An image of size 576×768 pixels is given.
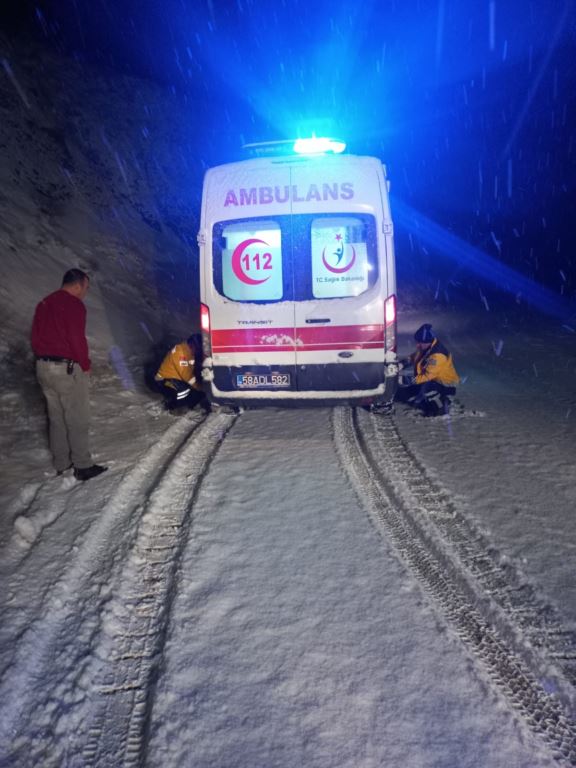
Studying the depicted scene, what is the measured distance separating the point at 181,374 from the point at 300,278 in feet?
7.73

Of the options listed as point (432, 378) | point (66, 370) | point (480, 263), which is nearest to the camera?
point (66, 370)

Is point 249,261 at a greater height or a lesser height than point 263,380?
greater

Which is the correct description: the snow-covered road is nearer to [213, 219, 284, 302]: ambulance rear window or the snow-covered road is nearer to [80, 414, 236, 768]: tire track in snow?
[80, 414, 236, 768]: tire track in snow

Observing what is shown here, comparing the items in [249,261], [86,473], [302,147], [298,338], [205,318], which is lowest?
[86,473]

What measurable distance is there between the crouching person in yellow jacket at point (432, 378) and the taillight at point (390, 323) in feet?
3.78

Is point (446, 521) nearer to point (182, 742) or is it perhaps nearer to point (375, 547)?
point (375, 547)

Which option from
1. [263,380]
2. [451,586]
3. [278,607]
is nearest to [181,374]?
[263,380]

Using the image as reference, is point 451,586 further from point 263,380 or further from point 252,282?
point 252,282

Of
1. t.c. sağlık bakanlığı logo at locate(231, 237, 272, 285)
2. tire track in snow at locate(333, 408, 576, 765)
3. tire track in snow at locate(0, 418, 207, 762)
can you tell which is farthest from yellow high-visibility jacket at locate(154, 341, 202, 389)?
tire track in snow at locate(0, 418, 207, 762)

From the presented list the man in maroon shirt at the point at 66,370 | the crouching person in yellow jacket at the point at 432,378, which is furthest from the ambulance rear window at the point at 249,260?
the crouching person in yellow jacket at the point at 432,378

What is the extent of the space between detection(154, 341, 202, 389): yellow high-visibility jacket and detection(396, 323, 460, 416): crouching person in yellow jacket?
308cm

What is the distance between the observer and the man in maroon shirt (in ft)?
15.8

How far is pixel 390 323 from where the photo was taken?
5.86m

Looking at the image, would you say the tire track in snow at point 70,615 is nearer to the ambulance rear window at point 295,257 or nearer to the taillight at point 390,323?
A: the ambulance rear window at point 295,257
